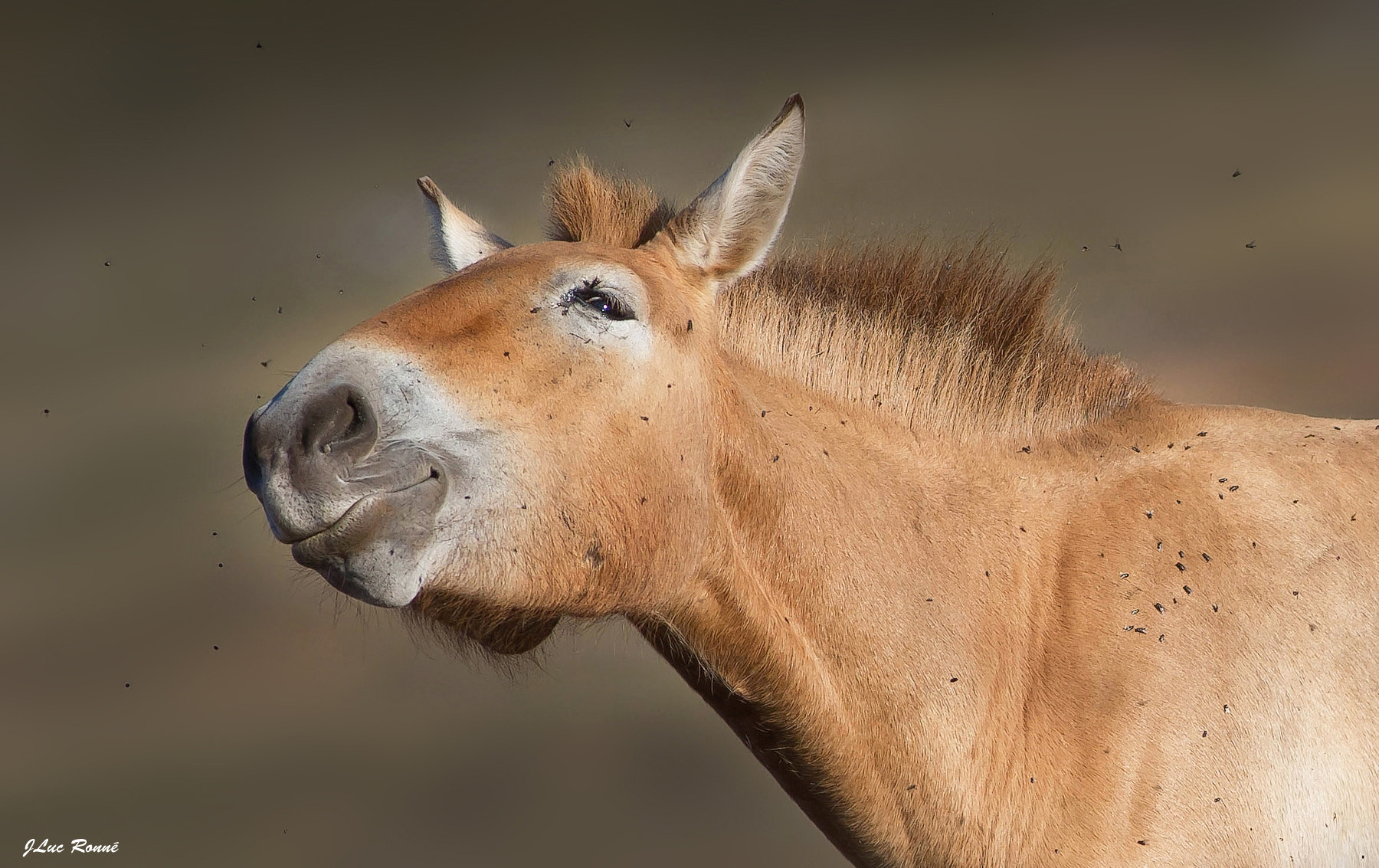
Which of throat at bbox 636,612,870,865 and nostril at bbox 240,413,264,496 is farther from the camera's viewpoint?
throat at bbox 636,612,870,865

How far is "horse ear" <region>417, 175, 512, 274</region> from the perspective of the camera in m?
2.67

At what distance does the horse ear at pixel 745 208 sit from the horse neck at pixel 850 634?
30 centimetres

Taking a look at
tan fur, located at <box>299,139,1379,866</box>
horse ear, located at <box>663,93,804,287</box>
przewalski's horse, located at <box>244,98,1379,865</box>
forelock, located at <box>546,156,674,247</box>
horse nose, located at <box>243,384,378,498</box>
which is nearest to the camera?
horse nose, located at <box>243,384,378,498</box>

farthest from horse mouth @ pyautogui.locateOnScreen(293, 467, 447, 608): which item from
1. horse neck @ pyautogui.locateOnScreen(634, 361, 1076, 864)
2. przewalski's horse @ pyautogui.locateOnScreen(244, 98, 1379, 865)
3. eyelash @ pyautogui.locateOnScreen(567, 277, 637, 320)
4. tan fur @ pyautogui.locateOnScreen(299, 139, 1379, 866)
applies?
horse neck @ pyautogui.locateOnScreen(634, 361, 1076, 864)

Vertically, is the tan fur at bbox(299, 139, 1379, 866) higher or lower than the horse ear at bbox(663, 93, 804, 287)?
lower

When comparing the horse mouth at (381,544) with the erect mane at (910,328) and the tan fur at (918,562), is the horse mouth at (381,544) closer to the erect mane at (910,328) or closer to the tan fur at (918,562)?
the tan fur at (918,562)

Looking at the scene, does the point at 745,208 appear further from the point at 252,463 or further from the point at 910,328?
the point at 252,463

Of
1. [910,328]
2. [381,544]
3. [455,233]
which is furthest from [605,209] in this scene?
[381,544]

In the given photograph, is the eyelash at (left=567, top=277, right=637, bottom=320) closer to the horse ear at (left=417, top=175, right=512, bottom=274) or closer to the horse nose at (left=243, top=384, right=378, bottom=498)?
the horse nose at (left=243, top=384, right=378, bottom=498)

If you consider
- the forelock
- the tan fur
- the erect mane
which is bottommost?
the tan fur

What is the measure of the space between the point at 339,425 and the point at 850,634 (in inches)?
48.5

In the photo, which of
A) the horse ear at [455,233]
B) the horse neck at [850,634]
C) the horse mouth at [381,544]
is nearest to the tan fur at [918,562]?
the horse neck at [850,634]

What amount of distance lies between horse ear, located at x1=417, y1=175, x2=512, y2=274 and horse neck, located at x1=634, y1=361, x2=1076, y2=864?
817 mm

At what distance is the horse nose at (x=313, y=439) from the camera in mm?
1725
